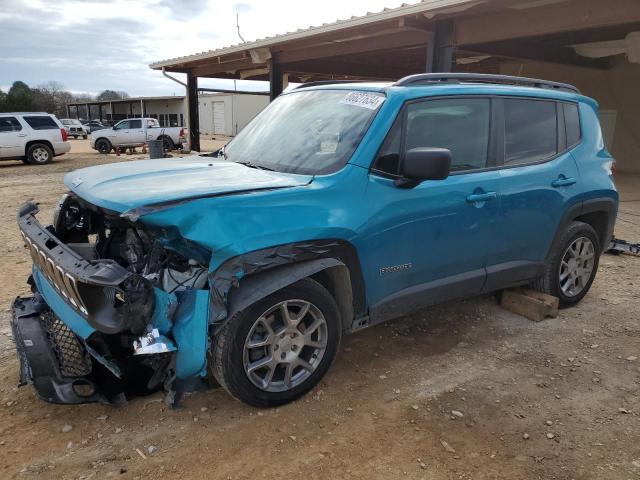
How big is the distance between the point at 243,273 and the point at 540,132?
2.87m

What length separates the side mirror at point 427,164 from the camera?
9.64 ft

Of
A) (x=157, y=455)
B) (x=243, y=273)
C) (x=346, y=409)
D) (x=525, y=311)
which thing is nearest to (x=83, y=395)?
(x=157, y=455)

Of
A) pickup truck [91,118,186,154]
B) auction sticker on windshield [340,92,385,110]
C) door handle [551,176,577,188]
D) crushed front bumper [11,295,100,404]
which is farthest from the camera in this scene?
pickup truck [91,118,186,154]

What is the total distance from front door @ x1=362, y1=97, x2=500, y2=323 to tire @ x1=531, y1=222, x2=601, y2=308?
3.24ft

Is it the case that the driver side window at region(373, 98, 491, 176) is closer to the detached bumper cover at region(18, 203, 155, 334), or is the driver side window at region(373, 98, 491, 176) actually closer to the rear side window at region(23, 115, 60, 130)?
the detached bumper cover at region(18, 203, 155, 334)

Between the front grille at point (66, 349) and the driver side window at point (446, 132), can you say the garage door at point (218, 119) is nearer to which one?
the driver side window at point (446, 132)

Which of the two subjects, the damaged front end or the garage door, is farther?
the garage door

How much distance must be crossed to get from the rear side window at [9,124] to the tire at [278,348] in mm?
17654

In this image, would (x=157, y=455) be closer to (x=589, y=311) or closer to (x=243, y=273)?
(x=243, y=273)

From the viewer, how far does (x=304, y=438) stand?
9.02ft

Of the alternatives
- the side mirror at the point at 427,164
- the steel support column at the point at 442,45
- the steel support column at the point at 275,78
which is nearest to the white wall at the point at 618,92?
the steel support column at the point at 442,45

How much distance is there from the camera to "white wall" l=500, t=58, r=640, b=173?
13547 millimetres

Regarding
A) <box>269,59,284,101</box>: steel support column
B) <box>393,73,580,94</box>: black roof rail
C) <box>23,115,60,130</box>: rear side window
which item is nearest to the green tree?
<box>23,115,60,130</box>: rear side window

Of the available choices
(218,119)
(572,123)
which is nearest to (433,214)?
(572,123)
